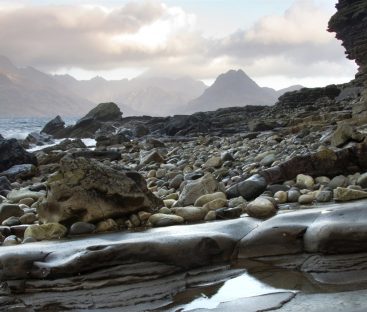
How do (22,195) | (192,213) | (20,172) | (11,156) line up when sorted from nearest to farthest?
1. (192,213)
2. (22,195)
3. (20,172)
4. (11,156)

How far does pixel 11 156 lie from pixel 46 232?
10591mm

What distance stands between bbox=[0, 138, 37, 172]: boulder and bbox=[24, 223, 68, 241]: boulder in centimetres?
1012

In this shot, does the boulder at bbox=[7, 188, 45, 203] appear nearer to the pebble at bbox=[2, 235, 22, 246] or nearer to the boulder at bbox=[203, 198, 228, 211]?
the pebble at bbox=[2, 235, 22, 246]

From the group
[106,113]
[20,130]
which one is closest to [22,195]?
[20,130]

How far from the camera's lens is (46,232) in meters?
5.03

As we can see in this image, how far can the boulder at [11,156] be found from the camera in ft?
48.2

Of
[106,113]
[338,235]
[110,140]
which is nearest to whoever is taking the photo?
[338,235]

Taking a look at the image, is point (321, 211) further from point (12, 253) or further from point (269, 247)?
point (12, 253)

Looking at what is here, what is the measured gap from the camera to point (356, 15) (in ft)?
131

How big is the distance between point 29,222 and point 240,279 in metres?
3.48

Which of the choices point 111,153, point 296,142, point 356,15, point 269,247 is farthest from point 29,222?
point 356,15

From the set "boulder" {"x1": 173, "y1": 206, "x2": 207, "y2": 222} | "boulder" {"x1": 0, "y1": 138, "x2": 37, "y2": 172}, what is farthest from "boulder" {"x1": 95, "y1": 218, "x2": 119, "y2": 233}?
"boulder" {"x1": 0, "y1": 138, "x2": 37, "y2": 172}

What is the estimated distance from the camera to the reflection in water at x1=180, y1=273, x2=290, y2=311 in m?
3.02

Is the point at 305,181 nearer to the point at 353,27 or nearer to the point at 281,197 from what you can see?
the point at 281,197
